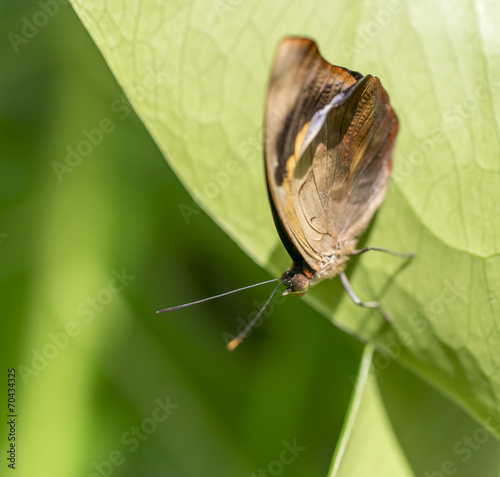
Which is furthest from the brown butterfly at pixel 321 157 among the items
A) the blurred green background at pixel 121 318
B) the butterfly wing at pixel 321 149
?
the blurred green background at pixel 121 318

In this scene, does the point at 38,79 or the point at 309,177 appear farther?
the point at 38,79

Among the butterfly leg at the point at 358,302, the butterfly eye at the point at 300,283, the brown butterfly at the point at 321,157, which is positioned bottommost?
the butterfly leg at the point at 358,302

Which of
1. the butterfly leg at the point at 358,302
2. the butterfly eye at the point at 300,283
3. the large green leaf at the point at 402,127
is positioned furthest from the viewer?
the butterfly eye at the point at 300,283

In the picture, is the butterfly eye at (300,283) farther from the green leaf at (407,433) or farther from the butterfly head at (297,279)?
the green leaf at (407,433)

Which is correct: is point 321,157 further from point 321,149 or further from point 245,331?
point 245,331

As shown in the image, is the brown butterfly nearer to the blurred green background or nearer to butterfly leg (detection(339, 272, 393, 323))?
butterfly leg (detection(339, 272, 393, 323))

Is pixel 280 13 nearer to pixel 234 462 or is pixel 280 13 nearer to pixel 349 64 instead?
pixel 349 64

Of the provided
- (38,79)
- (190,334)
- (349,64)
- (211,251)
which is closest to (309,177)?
(349,64)
